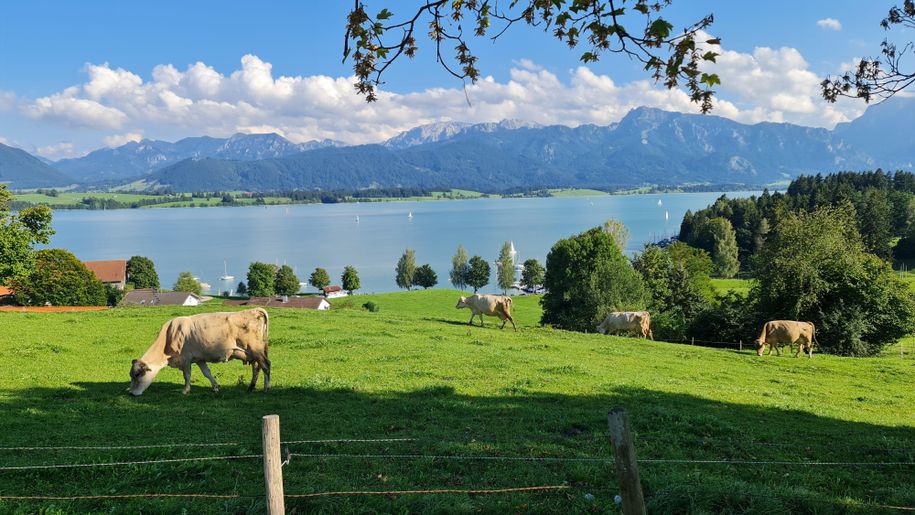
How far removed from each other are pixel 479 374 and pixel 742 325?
2533 cm

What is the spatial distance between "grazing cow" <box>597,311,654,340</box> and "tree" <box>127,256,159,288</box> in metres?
79.7

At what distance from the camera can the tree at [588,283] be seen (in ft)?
129

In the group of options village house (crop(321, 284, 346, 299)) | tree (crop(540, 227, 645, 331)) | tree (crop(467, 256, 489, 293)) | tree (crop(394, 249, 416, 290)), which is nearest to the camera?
tree (crop(540, 227, 645, 331))

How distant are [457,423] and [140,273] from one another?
91.2 metres

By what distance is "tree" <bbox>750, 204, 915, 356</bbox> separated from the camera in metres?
30.1

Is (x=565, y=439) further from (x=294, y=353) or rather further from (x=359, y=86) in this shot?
(x=294, y=353)

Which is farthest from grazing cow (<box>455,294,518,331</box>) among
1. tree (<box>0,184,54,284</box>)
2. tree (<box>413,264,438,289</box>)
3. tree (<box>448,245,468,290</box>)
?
tree (<box>448,245,468,290</box>)

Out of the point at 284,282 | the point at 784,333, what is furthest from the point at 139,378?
the point at 284,282

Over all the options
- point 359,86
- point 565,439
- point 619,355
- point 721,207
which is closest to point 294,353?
point 565,439

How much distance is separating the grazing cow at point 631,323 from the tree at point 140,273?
7974 centimetres

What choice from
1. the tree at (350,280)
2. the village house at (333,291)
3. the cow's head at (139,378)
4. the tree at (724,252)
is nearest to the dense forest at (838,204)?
the tree at (724,252)

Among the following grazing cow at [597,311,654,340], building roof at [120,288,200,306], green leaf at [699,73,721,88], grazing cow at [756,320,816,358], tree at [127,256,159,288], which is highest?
green leaf at [699,73,721,88]

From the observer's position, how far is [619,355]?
65.2 feet

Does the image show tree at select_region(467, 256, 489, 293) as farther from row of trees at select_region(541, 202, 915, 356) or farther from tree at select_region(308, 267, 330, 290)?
row of trees at select_region(541, 202, 915, 356)
